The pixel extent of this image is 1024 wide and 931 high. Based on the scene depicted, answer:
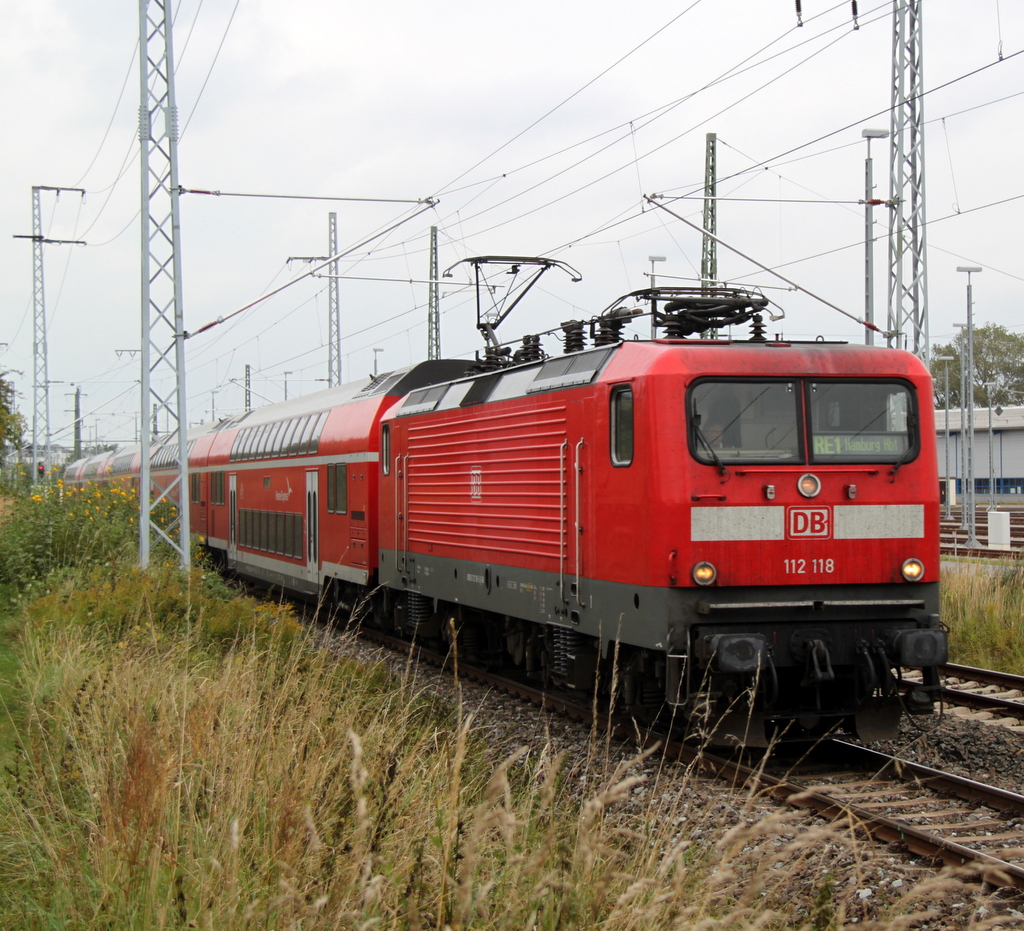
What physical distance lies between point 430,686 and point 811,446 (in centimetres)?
552

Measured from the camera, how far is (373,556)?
14445mm

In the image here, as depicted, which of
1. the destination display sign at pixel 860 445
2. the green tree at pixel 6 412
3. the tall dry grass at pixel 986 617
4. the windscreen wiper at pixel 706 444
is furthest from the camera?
the green tree at pixel 6 412

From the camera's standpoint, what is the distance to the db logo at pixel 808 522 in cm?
785

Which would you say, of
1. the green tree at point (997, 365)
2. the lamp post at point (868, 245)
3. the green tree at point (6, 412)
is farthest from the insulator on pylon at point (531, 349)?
the green tree at point (997, 365)

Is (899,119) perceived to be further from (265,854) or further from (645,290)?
(265,854)

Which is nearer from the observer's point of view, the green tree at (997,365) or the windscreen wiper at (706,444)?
the windscreen wiper at (706,444)

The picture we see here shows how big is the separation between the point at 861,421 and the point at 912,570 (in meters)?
1.16

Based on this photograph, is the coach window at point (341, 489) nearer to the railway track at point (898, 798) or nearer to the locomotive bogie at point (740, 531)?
the locomotive bogie at point (740, 531)

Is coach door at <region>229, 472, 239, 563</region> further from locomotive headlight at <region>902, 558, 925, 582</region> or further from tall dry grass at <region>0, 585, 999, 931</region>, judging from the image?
locomotive headlight at <region>902, 558, 925, 582</region>

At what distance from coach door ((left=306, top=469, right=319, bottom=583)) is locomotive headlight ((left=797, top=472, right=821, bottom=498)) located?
10.3 meters

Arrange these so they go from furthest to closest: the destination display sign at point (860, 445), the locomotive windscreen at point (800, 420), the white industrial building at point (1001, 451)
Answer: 1. the white industrial building at point (1001, 451)
2. the destination display sign at point (860, 445)
3. the locomotive windscreen at point (800, 420)

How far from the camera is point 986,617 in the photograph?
41.9 ft

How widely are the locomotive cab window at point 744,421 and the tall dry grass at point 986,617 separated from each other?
4.88m

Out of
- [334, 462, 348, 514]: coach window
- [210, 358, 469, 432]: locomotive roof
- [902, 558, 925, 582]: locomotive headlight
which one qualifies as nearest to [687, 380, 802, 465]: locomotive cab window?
[902, 558, 925, 582]: locomotive headlight
